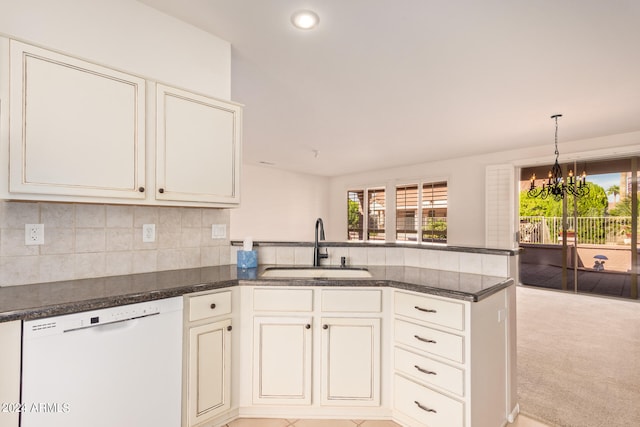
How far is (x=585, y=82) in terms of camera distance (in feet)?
9.16

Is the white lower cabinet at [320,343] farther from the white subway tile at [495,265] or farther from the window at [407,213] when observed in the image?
the window at [407,213]

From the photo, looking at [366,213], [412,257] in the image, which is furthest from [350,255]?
[366,213]

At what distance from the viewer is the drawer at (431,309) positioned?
5.34 feet

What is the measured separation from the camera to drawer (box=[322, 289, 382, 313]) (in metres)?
1.90

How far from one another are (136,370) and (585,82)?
4036mm

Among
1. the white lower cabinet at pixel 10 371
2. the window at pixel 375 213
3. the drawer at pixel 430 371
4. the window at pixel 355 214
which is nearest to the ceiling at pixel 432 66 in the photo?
the white lower cabinet at pixel 10 371

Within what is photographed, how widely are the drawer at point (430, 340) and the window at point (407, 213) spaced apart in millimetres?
5350

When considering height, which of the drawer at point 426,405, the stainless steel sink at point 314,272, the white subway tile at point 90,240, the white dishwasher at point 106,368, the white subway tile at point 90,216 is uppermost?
the white subway tile at point 90,216

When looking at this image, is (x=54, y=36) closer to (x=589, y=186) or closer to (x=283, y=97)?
(x=283, y=97)

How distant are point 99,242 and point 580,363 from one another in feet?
13.1

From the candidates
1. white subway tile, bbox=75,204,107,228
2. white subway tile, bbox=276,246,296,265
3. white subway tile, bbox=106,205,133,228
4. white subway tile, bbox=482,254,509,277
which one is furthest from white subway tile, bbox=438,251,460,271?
white subway tile, bbox=75,204,107,228

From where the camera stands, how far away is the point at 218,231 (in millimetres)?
2402

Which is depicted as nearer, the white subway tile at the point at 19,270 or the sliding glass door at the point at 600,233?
the white subway tile at the point at 19,270

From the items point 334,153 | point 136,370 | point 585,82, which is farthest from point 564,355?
point 334,153
